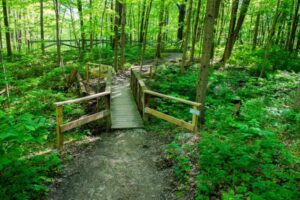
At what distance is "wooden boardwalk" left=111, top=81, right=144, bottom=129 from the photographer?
295 inches

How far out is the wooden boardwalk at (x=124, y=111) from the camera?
7.48 meters

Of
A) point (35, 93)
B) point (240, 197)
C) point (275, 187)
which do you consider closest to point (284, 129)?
point (275, 187)

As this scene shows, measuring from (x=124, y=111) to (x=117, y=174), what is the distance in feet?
12.3

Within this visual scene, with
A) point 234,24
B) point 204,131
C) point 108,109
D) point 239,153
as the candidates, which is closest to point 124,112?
point 108,109

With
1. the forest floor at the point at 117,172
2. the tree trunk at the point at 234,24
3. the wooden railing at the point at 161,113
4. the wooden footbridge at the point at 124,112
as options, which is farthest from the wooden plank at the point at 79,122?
the tree trunk at the point at 234,24

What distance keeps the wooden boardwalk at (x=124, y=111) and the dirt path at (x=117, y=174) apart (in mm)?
1018

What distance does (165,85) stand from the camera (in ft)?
32.4

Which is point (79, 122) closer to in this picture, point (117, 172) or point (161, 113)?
point (117, 172)

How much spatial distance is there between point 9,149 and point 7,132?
0.79 m

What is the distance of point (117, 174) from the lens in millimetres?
4867

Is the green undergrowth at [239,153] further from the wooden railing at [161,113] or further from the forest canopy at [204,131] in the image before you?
the wooden railing at [161,113]

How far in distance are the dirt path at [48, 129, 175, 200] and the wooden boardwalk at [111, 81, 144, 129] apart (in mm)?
1018

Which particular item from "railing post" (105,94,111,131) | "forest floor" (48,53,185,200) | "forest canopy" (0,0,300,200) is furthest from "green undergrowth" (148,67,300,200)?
"railing post" (105,94,111,131)

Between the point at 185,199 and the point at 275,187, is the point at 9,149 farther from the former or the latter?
the point at 275,187
